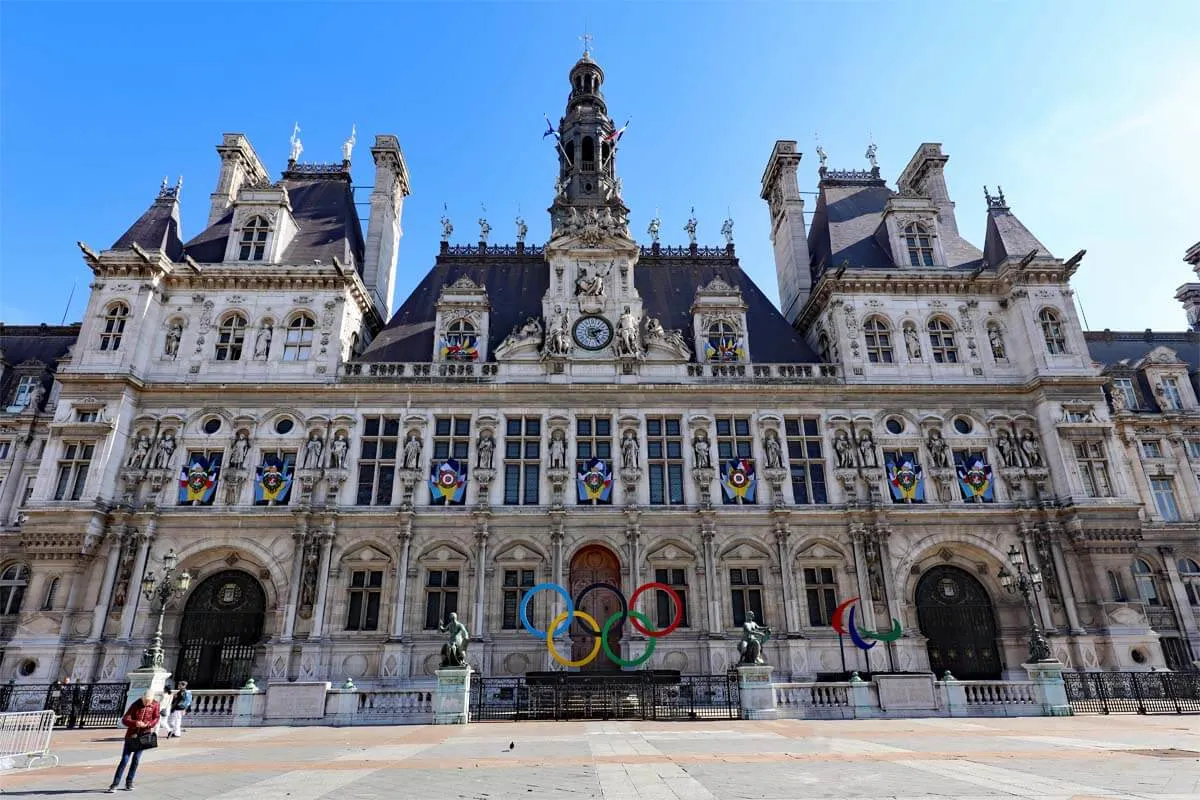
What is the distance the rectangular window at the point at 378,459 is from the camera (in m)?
28.7

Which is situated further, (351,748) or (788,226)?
(788,226)

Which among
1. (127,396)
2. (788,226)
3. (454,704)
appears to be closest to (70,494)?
(127,396)

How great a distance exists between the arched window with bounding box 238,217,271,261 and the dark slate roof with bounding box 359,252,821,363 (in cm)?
706

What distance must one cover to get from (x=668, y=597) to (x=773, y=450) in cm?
777

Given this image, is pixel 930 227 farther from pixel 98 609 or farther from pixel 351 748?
pixel 98 609

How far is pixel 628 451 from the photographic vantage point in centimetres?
2917

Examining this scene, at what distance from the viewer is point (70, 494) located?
88.7ft

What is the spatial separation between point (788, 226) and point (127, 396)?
1345 inches

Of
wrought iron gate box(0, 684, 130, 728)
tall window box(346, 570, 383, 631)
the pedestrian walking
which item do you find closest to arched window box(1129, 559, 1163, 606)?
tall window box(346, 570, 383, 631)

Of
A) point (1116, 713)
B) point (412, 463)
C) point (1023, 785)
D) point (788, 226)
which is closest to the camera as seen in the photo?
point (1023, 785)

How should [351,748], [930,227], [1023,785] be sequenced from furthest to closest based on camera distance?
1. [930,227]
2. [351,748]
3. [1023,785]

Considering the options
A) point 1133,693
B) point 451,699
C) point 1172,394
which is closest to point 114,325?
point 451,699

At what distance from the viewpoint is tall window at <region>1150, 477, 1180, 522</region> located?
34.8 m

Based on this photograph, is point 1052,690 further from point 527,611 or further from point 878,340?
point 527,611
